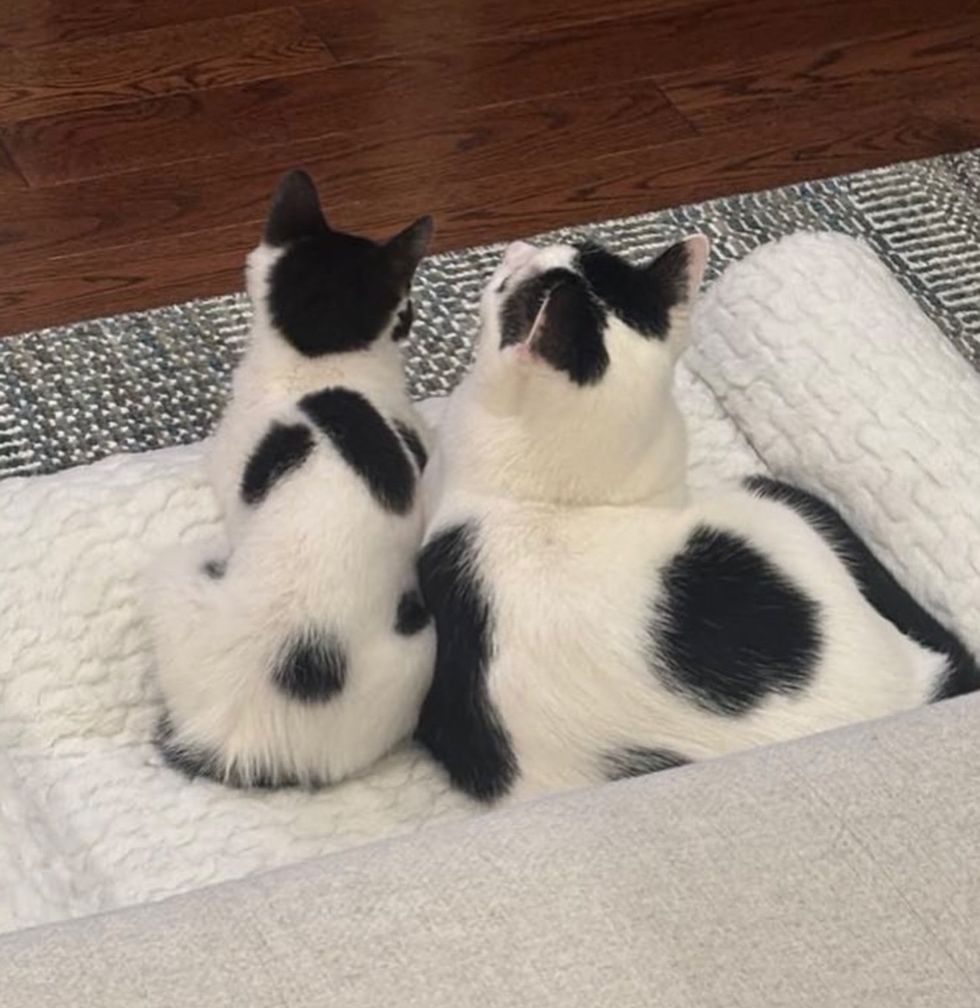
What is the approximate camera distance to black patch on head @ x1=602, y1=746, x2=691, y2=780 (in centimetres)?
115

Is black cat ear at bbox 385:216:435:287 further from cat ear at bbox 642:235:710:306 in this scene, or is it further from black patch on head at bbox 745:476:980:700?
black patch on head at bbox 745:476:980:700

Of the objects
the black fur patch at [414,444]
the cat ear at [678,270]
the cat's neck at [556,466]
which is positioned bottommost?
the black fur patch at [414,444]

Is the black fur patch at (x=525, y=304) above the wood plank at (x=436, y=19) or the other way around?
above

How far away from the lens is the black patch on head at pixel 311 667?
1.22 metres

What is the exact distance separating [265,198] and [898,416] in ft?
3.08

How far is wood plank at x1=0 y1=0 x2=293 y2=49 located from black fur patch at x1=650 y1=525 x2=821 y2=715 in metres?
1.44

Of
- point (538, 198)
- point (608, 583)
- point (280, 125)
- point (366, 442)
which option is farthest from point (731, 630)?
point (280, 125)

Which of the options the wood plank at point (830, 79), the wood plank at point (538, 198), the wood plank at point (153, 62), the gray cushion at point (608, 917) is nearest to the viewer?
the gray cushion at point (608, 917)

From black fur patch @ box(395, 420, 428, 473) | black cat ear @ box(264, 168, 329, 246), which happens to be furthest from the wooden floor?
black fur patch @ box(395, 420, 428, 473)

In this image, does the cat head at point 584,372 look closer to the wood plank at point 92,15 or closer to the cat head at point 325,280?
the cat head at point 325,280

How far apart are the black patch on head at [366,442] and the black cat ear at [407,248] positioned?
0.12 metres

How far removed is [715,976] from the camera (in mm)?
708

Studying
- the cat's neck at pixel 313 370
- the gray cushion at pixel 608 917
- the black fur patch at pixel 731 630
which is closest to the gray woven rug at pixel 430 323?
the cat's neck at pixel 313 370

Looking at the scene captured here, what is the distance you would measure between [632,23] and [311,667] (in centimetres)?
153
